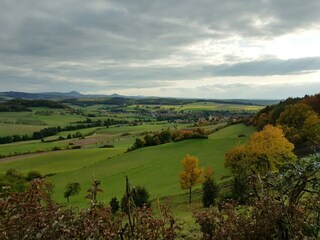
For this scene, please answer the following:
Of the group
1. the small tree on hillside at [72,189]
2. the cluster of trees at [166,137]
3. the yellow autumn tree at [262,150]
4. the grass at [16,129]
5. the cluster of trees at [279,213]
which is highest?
the cluster of trees at [279,213]

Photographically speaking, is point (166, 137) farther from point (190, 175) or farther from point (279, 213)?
point (279, 213)

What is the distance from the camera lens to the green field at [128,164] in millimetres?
63844

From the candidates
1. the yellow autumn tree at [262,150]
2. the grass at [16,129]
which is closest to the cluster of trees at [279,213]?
the yellow autumn tree at [262,150]

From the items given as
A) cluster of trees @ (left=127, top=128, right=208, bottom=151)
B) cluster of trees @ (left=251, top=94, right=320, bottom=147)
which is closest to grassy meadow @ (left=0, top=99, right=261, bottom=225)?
cluster of trees @ (left=127, top=128, right=208, bottom=151)

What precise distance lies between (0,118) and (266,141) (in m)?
160

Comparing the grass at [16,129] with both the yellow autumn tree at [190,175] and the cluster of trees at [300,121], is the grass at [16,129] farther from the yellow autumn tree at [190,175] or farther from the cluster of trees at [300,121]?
the yellow autumn tree at [190,175]

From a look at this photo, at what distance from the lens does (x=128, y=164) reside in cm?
7912

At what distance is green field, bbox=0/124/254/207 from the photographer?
63.8m

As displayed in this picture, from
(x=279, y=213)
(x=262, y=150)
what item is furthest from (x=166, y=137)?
(x=279, y=213)

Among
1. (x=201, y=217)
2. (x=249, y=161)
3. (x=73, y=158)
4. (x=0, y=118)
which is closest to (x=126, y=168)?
(x=73, y=158)

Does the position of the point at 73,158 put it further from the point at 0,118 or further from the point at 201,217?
→ the point at 0,118

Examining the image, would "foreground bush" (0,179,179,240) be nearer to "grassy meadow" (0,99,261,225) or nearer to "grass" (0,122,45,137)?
"grassy meadow" (0,99,261,225)

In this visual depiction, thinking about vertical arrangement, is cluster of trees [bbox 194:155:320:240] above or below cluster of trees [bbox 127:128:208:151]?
above

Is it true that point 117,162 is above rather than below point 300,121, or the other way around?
below
